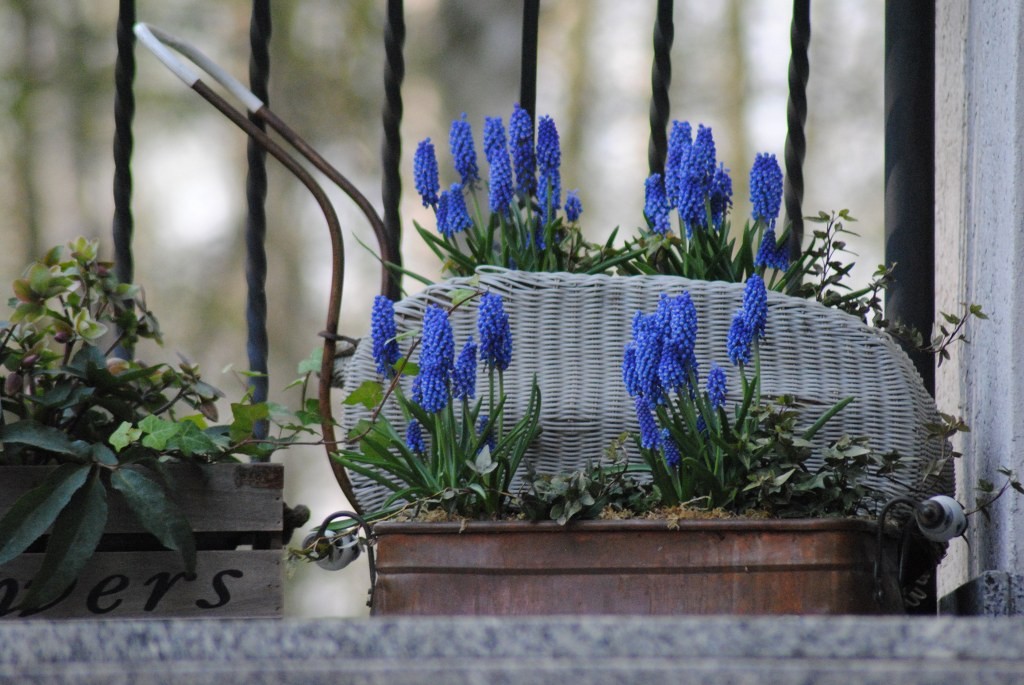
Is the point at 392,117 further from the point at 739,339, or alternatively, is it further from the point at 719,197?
the point at 739,339

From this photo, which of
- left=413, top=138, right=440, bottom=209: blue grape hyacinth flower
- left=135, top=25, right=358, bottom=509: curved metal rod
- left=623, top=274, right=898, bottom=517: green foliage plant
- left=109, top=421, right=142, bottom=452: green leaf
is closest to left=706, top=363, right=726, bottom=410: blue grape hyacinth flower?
left=623, top=274, right=898, bottom=517: green foliage plant

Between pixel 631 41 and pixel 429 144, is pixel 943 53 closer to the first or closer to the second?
pixel 429 144

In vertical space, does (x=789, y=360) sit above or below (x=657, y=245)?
below

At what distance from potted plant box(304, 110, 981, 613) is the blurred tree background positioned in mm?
3902

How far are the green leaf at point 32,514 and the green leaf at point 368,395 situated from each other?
0.33 meters

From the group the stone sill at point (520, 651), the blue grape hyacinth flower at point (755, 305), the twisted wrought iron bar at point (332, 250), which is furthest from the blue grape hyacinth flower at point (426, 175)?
the stone sill at point (520, 651)

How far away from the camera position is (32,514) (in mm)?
1336

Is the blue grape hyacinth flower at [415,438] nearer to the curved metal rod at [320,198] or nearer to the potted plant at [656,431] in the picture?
the potted plant at [656,431]

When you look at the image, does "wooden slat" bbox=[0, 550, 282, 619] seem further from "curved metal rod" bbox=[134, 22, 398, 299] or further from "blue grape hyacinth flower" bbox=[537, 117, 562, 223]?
"blue grape hyacinth flower" bbox=[537, 117, 562, 223]

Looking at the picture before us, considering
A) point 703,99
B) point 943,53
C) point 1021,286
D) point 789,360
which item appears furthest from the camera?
point 703,99

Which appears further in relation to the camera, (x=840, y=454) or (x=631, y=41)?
(x=631, y=41)

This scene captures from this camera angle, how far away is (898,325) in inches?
57.3

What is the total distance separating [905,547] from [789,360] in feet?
0.82

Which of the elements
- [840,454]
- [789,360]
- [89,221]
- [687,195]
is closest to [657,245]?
[687,195]
